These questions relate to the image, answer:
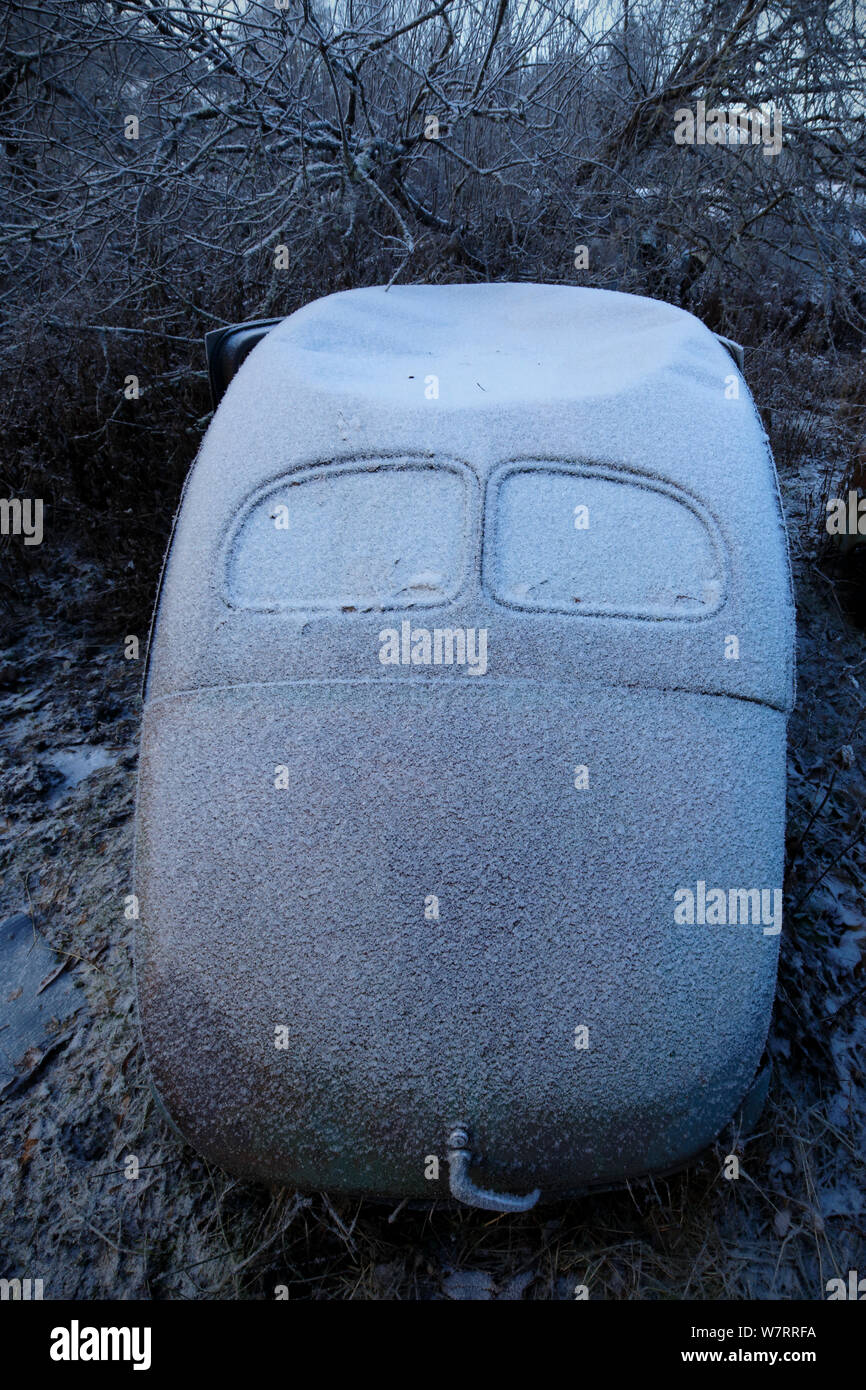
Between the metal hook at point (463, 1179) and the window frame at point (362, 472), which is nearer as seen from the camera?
the metal hook at point (463, 1179)

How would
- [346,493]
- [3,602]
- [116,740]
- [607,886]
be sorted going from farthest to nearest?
[3,602] → [116,740] → [346,493] → [607,886]

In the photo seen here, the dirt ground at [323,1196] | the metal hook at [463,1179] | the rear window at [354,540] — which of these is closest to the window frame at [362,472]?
the rear window at [354,540]

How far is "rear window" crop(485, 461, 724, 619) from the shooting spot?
1764 mm

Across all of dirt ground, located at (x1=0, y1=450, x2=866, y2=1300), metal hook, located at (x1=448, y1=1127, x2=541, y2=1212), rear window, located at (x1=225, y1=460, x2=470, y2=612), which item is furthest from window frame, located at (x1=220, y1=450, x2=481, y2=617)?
dirt ground, located at (x1=0, y1=450, x2=866, y2=1300)

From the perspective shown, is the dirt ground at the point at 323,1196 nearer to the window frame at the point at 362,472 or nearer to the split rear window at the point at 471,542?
the split rear window at the point at 471,542

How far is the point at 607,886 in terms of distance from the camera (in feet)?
5.12

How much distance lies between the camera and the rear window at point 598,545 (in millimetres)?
1764

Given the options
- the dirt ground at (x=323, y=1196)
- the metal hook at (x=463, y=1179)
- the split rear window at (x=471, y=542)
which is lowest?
the dirt ground at (x=323, y=1196)

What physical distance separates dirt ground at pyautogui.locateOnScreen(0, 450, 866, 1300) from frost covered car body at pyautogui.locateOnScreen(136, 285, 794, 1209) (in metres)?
0.42

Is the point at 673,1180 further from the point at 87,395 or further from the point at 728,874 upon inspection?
the point at 87,395

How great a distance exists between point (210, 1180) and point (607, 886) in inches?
50.7

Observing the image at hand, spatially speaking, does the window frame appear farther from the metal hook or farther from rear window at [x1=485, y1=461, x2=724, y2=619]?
the metal hook
